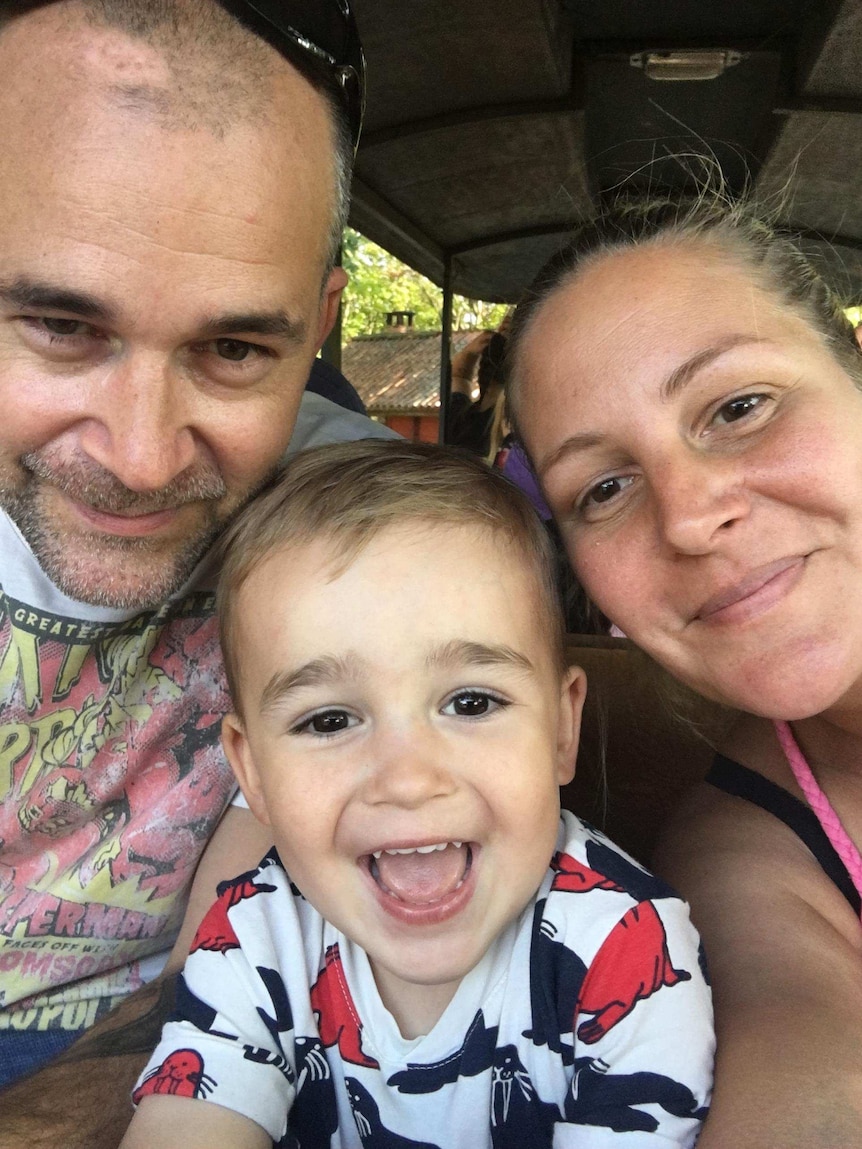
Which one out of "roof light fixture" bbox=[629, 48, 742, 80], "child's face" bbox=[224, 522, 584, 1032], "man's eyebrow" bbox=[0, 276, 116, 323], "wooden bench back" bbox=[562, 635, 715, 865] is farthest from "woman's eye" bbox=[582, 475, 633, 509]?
"roof light fixture" bbox=[629, 48, 742, 80]

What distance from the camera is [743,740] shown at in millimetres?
2002

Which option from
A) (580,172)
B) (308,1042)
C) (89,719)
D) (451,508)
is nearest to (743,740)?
(451,508)

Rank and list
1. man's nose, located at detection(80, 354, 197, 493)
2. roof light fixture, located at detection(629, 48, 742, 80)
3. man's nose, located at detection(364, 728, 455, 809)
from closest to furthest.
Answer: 1. man's nose, located at detection(364, 728, 455, 809)
2. man's nose, located at detection(80, 354, 197, 493)
3. roof light fixture, located at detection(629, 48, 742, 80)

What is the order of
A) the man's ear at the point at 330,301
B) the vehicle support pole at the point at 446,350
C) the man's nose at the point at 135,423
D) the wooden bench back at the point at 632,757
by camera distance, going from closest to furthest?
the man's nose at the point at 135,423
the man's ear at the point at 330,301
the wooden bench back at the point at 632,757
the vehicle support pole at the point at 446,350

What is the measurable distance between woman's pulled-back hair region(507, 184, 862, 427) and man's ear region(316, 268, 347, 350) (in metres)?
0.40

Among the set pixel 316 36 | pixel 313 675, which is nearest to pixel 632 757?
pixel 313 675

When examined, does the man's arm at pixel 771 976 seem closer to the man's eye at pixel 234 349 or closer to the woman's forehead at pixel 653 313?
the woman's forehead at pixel 653 313

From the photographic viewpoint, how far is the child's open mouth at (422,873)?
1.46m

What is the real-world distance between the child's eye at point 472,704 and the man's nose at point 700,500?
0.38 metres

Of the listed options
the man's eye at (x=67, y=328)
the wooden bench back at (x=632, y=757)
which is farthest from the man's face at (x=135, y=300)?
the wooden bench back at (x=632, y=757)

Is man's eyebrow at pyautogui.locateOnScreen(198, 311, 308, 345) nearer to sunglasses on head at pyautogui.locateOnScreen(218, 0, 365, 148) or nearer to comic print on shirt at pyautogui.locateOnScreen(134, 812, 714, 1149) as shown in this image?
sunglasses on head at pyautogui.locateOnScreen(218, 0, 365, 148)

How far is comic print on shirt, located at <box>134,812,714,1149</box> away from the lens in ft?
4.38

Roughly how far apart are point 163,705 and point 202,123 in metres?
1.08

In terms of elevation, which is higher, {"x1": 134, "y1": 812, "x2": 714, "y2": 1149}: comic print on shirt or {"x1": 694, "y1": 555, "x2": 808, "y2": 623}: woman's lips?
{"x1": 694, "y1": 555, "x2": 808, "y2": 623}: woman's lips
